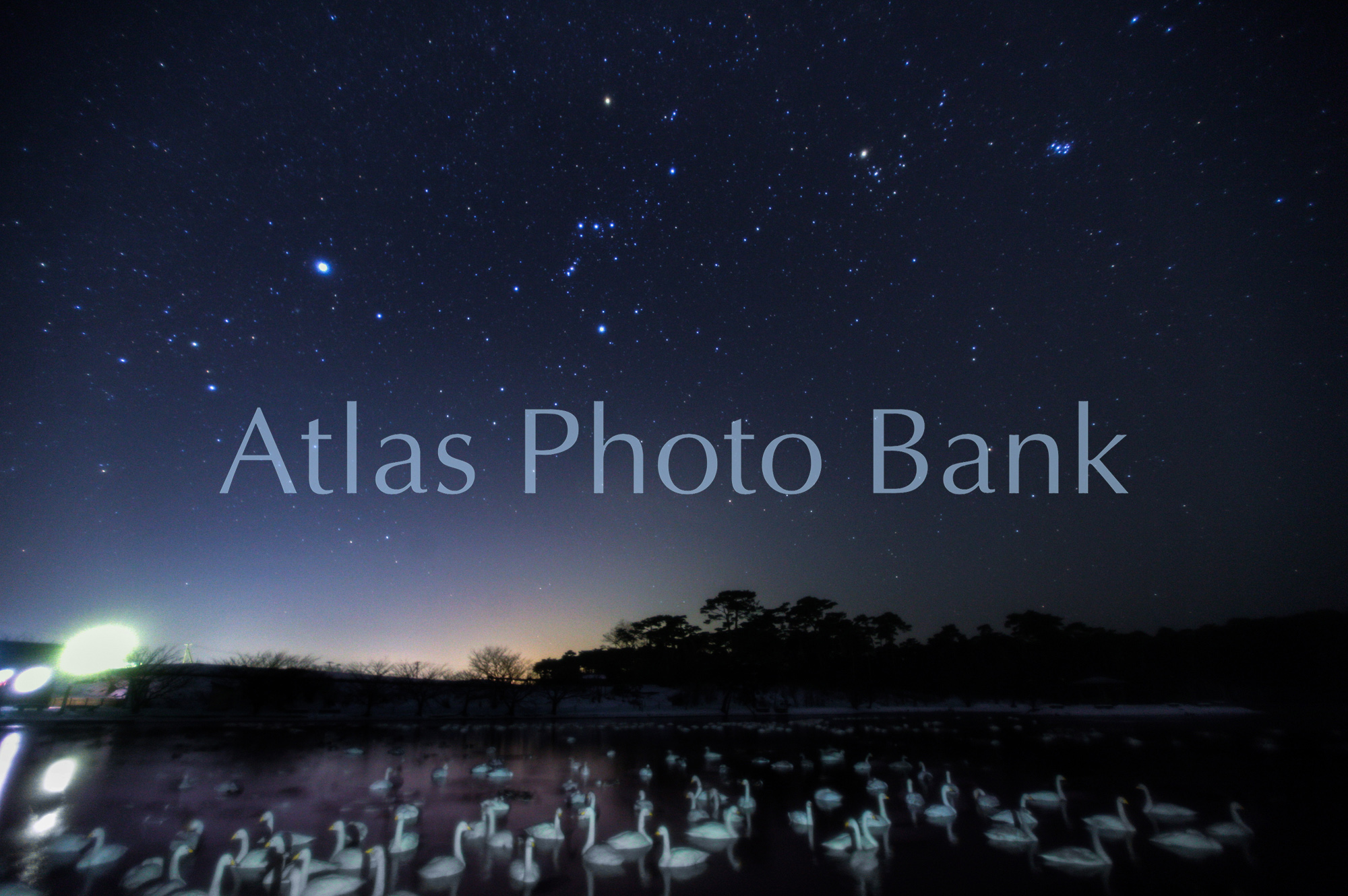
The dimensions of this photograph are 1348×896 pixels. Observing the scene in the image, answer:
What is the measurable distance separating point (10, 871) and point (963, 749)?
113ft

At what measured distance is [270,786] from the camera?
1859 centimetres

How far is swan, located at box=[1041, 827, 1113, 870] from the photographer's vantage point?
10820 mm

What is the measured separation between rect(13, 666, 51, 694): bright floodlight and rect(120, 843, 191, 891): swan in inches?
2146

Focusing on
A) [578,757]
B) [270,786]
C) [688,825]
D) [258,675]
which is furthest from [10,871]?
[258,675]

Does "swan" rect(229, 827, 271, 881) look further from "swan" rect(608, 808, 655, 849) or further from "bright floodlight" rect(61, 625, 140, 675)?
"bright floodlight" rect(61, 625, 140, 675)

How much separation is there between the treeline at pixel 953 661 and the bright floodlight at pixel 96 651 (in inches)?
1528

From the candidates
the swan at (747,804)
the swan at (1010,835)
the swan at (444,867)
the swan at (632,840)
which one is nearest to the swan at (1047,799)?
the swan at (1010,835)

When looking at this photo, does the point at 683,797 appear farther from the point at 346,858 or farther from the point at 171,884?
the point at 171,884

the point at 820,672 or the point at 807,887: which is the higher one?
the point at 807,887

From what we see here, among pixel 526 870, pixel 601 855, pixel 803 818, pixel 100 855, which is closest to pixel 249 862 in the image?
pixel 100 855

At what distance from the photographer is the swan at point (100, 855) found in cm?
1031

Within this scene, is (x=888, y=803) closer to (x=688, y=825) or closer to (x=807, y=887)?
(x=688, y=825)

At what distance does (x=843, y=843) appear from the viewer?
12.1m

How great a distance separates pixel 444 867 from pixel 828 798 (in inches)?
453
